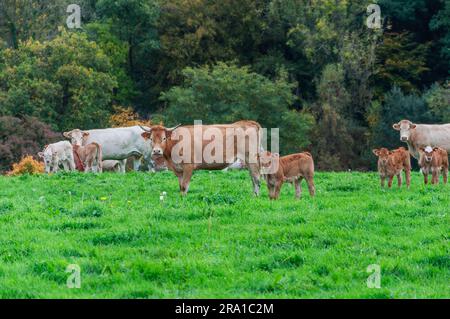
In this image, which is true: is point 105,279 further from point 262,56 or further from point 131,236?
point 262,56

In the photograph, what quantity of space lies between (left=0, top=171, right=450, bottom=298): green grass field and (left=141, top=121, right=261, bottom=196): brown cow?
1.17 metres

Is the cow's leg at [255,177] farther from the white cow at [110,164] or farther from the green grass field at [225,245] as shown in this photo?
the white cow at [110,164]

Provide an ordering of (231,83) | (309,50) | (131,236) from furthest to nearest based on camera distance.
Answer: (309,50) < (231,83) < (131,236)

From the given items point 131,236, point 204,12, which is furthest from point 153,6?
point 131,236

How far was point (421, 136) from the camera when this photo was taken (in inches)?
1162

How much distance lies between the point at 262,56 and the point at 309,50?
4148 millimetres

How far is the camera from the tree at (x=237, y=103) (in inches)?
2021

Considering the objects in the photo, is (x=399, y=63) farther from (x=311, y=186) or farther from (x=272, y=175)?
(x=272, y=175)

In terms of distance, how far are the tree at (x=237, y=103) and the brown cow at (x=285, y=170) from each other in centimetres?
3241

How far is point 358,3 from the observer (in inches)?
2373

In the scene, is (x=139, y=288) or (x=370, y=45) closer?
(x=139, y=288)

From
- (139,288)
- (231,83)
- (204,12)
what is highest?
(204,12)

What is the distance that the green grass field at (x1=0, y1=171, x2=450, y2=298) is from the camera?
11305 mm

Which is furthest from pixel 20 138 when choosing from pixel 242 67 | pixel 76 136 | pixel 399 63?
pixel 399 63
